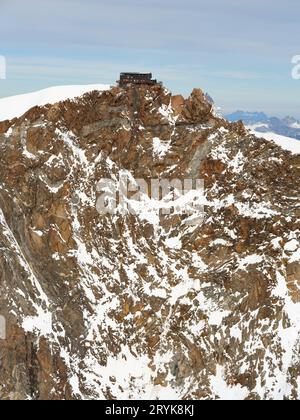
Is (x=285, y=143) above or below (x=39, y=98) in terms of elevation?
below

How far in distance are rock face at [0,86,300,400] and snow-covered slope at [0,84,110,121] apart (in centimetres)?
200

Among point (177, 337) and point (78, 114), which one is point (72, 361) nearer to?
point (177, 337)

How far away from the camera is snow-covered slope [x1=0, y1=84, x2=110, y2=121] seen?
9869 centimetres

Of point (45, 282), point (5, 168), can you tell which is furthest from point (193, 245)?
point (5, 168)

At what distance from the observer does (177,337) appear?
91.1 meters

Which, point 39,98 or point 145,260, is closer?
point 145,260

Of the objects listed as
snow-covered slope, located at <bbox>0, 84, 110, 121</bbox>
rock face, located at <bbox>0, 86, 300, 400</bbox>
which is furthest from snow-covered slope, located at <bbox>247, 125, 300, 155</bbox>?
snow-covered slope, located at <bbox>0, 84, 110, 121</bbox>

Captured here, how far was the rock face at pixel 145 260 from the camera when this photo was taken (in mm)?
86250

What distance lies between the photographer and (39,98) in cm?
10125

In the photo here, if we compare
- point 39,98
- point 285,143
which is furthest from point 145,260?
point 39,98

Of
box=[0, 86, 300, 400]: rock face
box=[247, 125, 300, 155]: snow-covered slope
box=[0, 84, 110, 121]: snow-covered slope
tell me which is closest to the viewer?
box=[0, 86, 300, 400]: rock face

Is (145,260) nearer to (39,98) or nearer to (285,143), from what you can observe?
(285,143)

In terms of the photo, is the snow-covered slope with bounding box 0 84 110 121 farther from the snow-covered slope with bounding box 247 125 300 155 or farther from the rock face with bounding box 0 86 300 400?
the snow-covered slope with bounding box 247 125 300 155

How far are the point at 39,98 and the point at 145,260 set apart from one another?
31.1 meters
